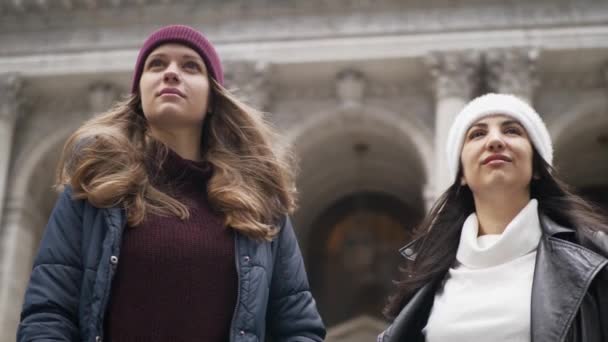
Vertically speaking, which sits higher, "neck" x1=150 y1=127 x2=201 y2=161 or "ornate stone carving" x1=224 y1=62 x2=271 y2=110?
"ornate stone carving" x1=224 y1=62 x2=271 y2=110

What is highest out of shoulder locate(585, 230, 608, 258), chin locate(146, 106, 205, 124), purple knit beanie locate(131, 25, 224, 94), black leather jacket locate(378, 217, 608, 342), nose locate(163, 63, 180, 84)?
purple knit beanie locate(131, 25, 224, 94)

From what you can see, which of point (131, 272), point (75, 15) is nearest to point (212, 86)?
point (131, 272)

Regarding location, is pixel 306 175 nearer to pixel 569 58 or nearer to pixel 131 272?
pixel 569 58

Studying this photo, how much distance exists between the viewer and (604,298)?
327cm

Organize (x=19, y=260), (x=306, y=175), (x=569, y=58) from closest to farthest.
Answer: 1. (x=569, y=58)
2. (x=19, y=260)
3. (x=306, y=175)

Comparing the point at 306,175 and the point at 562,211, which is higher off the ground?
the point at 306,175

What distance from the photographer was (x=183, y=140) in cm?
384

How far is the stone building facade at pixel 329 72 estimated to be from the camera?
16734 mm

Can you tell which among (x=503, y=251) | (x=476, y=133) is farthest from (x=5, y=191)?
(x=503, y=251)

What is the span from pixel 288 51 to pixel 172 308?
1447 cm

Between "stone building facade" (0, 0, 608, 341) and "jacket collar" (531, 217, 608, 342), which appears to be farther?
"stone building facade" (0, 0, 608, 341)

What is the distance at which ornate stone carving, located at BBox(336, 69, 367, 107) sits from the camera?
17.7 m

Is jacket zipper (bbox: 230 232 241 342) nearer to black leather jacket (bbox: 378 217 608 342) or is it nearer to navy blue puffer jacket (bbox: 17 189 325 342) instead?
navy blue puffer jacket (bbox: 17 189 325 342)

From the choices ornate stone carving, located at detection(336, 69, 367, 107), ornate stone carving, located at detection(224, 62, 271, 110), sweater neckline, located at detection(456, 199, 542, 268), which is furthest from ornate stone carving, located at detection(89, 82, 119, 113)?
sweater neckline, located at detection(456, 199, 542, 268)
